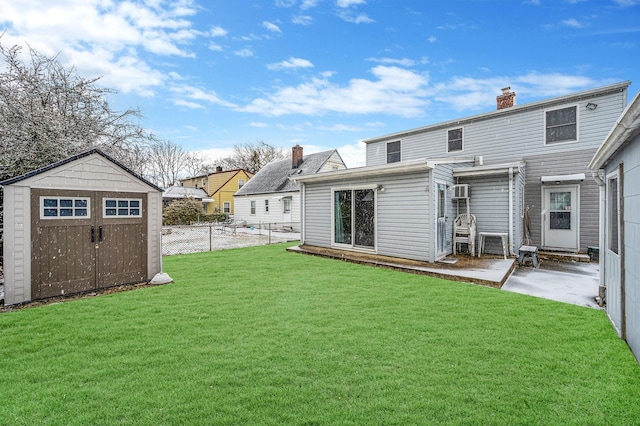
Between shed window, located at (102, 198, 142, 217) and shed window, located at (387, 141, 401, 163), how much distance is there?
10.1 metres

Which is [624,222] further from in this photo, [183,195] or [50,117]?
[183,195]

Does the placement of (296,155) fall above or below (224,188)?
above

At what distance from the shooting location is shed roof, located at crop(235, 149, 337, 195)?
2019 cm

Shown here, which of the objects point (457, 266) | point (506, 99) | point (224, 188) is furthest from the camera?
point (224, 188)

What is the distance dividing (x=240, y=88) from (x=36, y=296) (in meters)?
12.8

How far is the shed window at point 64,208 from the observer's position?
500 cm

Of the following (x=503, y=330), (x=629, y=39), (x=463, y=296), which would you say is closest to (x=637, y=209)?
(x=503, y=330)

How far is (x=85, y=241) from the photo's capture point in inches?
211

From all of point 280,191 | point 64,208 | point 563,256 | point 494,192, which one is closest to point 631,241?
point 494,192

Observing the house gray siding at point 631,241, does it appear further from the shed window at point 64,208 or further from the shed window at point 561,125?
the shed window at point 64,208

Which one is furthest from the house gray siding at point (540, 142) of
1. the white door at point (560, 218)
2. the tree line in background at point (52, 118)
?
the tree line in background at point (52, 118)

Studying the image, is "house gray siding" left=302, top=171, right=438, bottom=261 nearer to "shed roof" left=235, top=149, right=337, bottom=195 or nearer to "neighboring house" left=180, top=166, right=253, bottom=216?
"shed roof" left=235, top=149, right=337, bottom=195

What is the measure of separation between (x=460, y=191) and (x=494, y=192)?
103 cm

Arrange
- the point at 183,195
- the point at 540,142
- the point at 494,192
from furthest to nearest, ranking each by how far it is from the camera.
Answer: the point at 183,195 → the point at 540,142 → the point at 494,192
